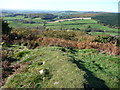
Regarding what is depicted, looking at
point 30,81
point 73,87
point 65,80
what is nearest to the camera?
point 73,87

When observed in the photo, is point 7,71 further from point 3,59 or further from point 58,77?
point 58,77

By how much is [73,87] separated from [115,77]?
140 inches

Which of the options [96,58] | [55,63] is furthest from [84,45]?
[55,63]

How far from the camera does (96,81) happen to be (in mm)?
7621

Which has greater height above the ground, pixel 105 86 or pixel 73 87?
pixel 73 87

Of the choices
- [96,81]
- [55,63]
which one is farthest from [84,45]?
[96,81]

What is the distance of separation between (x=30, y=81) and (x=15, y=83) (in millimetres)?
726

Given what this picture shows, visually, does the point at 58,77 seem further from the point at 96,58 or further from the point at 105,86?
the point at 96,58

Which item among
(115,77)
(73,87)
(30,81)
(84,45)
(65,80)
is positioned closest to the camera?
(73,87)

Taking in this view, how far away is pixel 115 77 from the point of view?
852 cm

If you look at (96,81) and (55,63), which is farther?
(55,63)

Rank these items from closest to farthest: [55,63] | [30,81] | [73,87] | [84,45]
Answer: [73,87] → [30,81] → [55,63] → [84,45]

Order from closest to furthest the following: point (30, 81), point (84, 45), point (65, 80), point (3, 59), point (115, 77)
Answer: point (65, 80) < point (30, 81) < point (115, 77) < point (3, 59) < point (84, 45)

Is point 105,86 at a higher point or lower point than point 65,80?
lower
